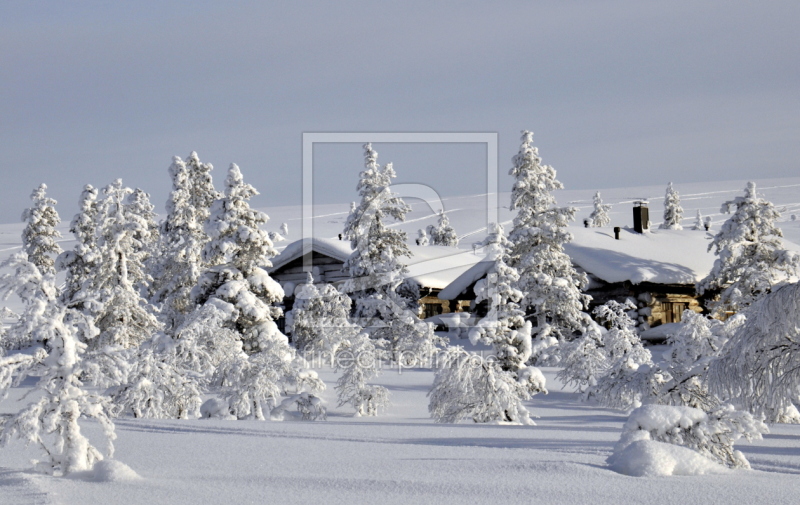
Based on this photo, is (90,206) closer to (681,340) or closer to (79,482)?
(681,340)

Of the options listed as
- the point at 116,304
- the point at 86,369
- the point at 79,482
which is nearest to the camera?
the point at 79,482

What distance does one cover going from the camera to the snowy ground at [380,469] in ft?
20.4

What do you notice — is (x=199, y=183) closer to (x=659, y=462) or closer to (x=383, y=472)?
(x=383, y=472)

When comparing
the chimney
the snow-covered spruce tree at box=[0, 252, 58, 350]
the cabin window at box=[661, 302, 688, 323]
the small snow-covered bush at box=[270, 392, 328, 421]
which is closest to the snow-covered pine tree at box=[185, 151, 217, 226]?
the small snow-covered bush at box=[270, 392, 328, 421]

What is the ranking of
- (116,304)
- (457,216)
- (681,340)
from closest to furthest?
(681,340) → (116,304) → (457,216)

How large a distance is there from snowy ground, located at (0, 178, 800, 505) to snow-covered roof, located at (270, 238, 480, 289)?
27330 mm

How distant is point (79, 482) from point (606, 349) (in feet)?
62.7

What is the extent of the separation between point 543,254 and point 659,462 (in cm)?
2522

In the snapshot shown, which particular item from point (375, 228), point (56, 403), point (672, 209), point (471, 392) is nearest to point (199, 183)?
point (375, 228)

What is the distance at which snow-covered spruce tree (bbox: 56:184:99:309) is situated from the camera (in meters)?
31.8

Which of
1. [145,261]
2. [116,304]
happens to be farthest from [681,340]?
[145,261]

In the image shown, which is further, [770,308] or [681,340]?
[681,340]

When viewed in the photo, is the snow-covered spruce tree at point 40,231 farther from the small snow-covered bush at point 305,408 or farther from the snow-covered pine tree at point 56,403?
the snow-covered pine tree at point 56,403

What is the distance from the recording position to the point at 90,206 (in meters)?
36.1
